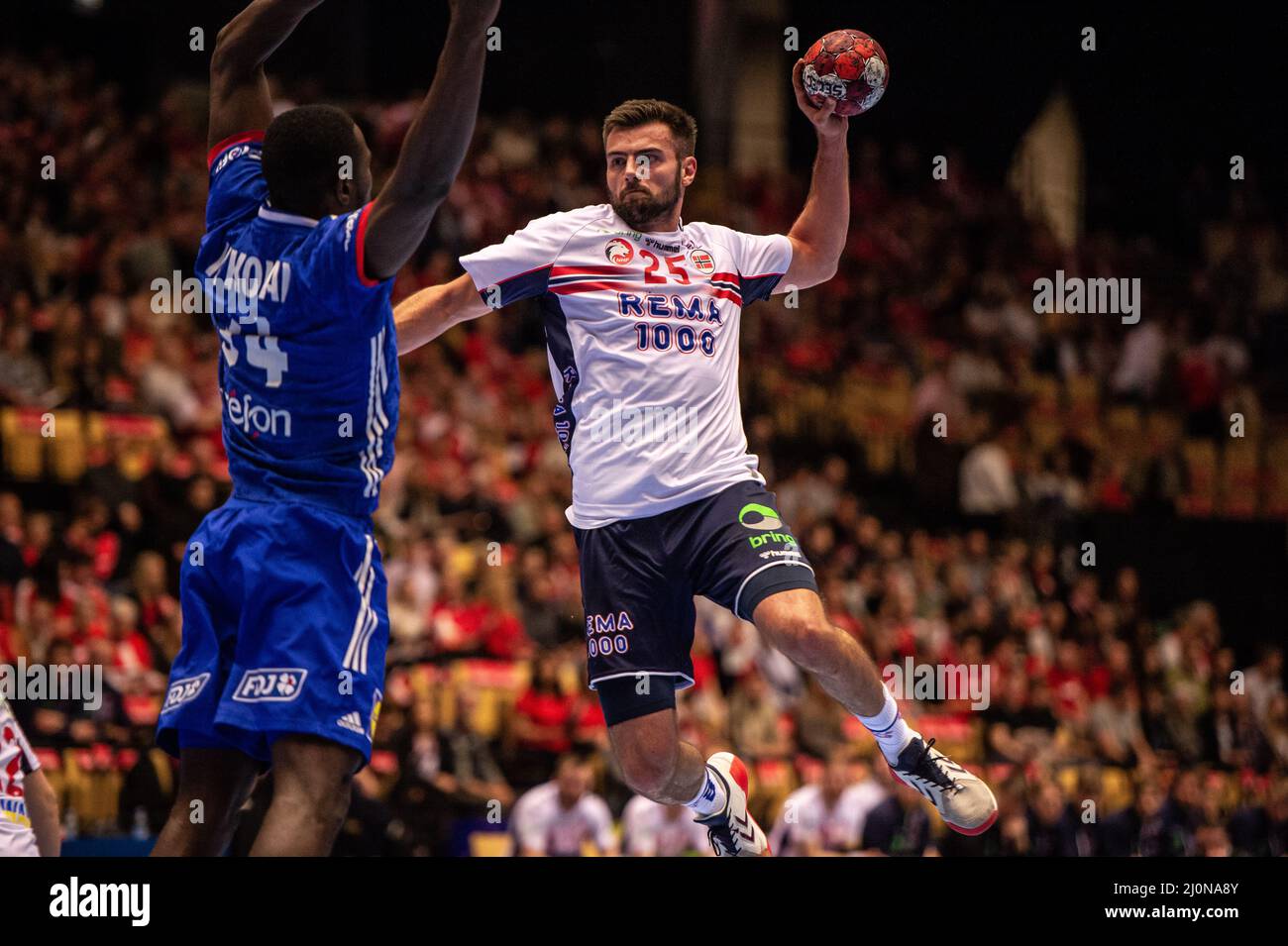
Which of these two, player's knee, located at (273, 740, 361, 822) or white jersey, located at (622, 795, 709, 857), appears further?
white jersey, located at (622, 795, 709, 857)

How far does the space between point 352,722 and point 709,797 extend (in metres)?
2.88

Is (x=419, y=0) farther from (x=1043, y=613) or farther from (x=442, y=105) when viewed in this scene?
(x=442, y=105)

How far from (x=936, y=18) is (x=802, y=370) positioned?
726cm

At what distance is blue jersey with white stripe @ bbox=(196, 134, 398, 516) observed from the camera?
A: 4.97 metres

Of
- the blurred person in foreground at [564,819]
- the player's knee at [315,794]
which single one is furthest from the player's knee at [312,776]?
the blurred person in foreground at [564,819]

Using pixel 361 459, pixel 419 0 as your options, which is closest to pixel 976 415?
pixel 419 0

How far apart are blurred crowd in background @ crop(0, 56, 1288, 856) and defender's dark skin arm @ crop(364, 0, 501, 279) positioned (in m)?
5.99

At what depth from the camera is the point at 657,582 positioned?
6840 millimetres

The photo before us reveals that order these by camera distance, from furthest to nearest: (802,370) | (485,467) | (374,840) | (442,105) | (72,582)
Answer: (802,370) < (485,467) < (72,582) < (374,840) < (442,105)

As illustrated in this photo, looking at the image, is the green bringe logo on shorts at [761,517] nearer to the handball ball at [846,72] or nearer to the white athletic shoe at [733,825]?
the white athletic shoe at [733,825]

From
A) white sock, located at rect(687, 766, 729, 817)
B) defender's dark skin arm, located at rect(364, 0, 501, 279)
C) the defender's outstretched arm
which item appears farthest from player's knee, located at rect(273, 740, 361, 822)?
the defender's outstretched arm

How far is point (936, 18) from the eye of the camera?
76.1 feet

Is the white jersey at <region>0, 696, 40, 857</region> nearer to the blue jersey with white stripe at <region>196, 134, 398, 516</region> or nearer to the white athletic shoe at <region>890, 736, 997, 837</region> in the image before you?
the blue jersey with white stripe at <region>196, 134, 398, 516</region>

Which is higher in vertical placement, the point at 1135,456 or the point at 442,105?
the point at 442,105
